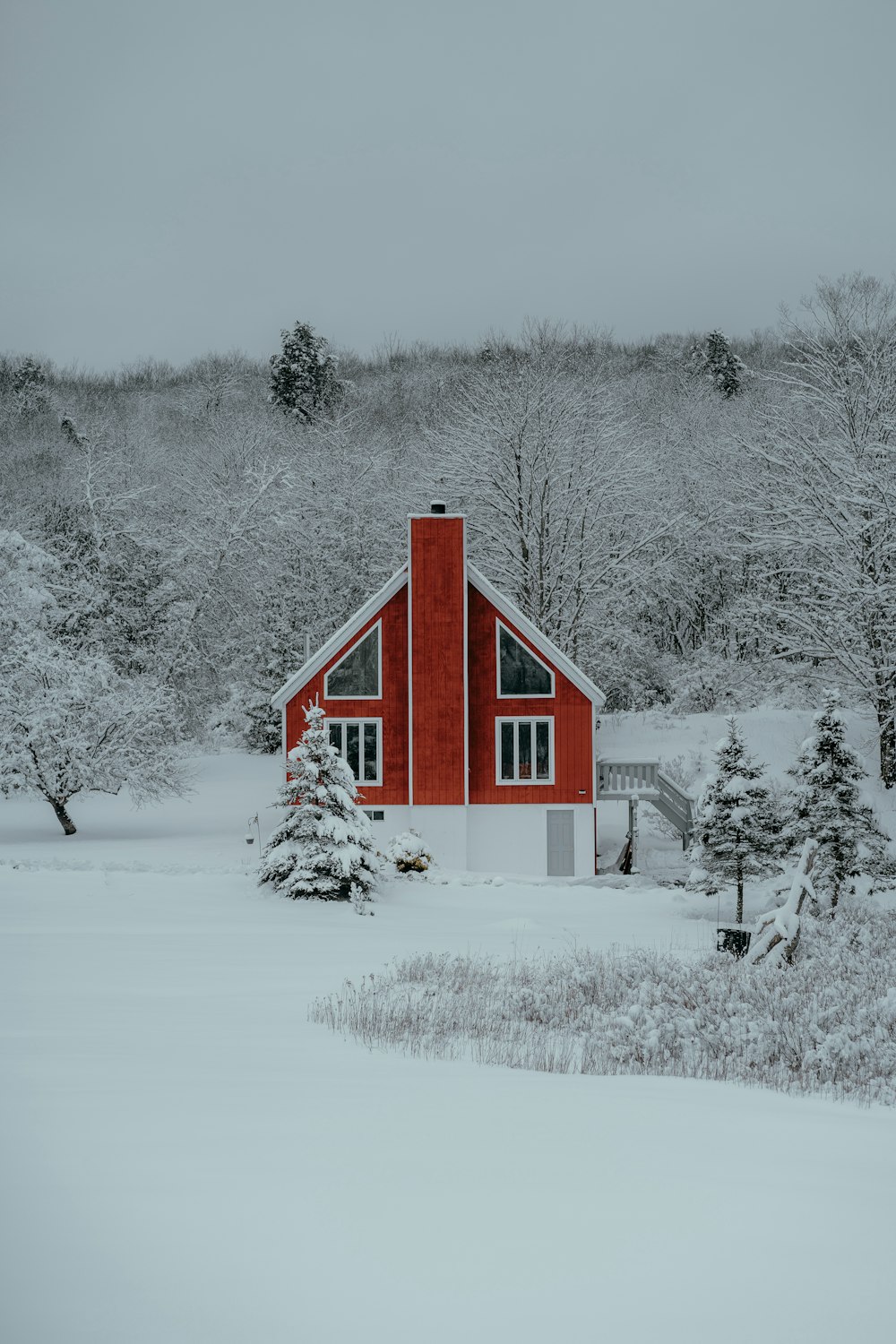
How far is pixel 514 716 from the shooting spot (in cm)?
2808

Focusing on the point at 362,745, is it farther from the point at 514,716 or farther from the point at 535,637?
the point at 535,637

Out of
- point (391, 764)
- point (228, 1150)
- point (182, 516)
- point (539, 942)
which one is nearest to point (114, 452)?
point (182, 516)

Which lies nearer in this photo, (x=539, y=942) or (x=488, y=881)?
(x=539, y=942)

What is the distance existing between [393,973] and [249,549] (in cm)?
4040

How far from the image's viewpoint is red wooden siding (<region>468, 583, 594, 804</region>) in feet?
91.4

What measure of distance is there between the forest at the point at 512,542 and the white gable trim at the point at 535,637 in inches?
245

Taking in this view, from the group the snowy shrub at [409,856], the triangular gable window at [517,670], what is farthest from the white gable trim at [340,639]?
the snowy shrub at [409,856]

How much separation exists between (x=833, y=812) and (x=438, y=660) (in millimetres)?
10306

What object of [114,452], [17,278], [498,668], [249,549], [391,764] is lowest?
[391,764]

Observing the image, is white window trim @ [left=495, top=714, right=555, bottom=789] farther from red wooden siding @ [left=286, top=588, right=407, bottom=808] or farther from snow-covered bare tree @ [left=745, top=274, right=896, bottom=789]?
snow-covered bare tree @ [left=745, top=274, right=896, bottom=789]

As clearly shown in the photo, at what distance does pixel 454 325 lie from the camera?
93.1m

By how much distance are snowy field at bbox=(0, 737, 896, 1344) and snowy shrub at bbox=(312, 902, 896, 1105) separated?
2.52 ft

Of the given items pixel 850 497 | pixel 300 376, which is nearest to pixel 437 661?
pixel 850 497

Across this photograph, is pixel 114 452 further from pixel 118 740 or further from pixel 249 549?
pixel 118 740
